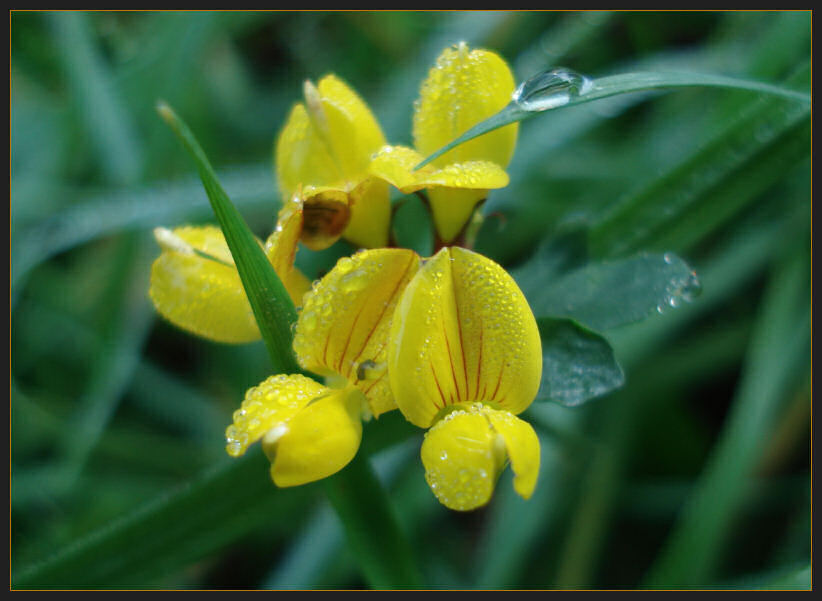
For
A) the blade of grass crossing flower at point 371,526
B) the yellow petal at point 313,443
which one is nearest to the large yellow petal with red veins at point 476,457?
the yellow petal at point 313,443

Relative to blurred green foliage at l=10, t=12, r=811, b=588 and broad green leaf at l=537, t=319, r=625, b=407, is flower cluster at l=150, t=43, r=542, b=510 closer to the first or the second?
broad green leaf at l=537, t=319, r=625, b=407

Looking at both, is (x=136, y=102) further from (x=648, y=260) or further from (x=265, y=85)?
(x=648, y=260)

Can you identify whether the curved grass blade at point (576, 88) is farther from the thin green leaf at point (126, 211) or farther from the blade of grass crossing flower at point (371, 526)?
the thin green leaf at point (126, 211)

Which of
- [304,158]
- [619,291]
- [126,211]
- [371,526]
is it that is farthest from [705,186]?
[126,211]

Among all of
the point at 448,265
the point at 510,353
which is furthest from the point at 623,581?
the point at 448,265

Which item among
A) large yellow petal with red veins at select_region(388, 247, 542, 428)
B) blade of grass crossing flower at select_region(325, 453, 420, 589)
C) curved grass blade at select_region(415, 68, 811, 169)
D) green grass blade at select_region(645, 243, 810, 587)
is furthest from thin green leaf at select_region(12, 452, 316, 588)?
green grass blade at select_region(645, 243, 810, 587)

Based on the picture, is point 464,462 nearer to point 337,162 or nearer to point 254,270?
point 254,270
